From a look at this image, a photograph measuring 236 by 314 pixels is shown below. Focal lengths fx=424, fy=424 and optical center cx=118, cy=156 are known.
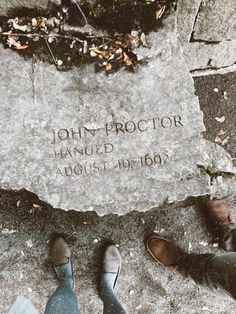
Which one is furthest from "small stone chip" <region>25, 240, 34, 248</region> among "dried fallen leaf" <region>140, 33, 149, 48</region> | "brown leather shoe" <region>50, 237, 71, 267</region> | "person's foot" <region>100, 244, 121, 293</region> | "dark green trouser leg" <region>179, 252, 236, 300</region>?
"dried fallen leaf" <region>140, 33, 149, 48</region>

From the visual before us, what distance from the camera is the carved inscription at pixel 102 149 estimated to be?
229 cm

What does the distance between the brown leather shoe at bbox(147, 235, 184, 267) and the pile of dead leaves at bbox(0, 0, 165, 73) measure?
1316 mm

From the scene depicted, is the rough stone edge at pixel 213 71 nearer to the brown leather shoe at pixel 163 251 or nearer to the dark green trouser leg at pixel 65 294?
the brown leather shoe at pixel 163 251

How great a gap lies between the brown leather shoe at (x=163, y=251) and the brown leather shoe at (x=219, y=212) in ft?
1.19

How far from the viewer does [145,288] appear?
3104 mm

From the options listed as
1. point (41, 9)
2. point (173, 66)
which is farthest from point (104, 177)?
point (41, 9)

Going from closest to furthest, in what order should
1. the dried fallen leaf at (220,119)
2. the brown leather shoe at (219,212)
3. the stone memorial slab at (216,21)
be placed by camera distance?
the stone memorial slab at (216,21) → the brown leather shoe at (219,212) → the dried fallen leaf at (220,119)

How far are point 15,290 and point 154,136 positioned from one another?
1546 mm

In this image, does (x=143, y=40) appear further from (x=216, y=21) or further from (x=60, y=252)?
(x=60, y=252)

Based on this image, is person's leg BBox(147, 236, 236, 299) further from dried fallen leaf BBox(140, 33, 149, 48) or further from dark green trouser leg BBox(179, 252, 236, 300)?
dried fallen leaf BBox(140, 33, 149, 48)

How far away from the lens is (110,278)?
298cm

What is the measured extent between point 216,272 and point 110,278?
0.91 metres

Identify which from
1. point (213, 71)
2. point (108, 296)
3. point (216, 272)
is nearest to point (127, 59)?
point (213, 71)

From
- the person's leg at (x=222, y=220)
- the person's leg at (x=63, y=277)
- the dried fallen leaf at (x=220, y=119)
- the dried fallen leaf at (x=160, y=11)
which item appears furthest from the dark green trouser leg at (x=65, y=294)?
the dried fallen leaf at (x=160, y=11)
